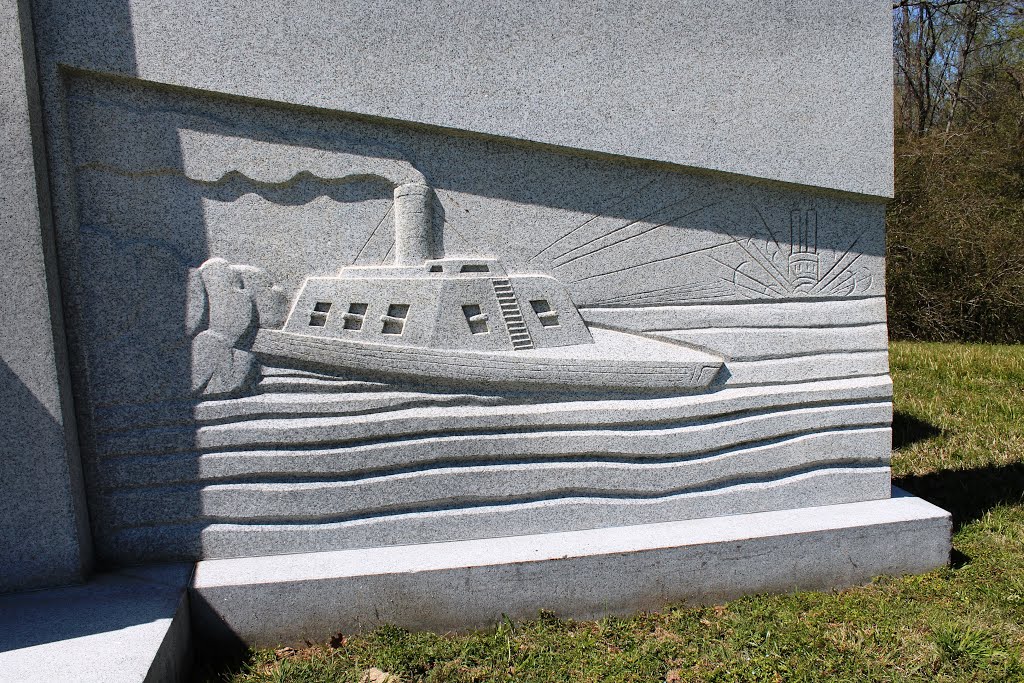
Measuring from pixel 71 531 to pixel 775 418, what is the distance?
327 centimetres

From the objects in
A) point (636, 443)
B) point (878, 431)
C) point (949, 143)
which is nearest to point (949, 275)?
point (949, 143)

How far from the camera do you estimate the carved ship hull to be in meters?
3.13

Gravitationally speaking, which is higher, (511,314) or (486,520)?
(511,314)

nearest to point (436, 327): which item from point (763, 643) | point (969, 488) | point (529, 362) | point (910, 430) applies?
point (529, 362)

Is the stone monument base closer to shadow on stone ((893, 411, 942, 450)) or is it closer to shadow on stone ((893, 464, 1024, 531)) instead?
shadow on stone ((893, 464, 1024, 531))

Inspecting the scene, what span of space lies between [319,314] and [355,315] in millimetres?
157

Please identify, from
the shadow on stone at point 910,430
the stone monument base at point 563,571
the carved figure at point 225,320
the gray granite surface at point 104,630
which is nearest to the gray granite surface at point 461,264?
the carved figure at point 225,320

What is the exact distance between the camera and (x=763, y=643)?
303 centimetres

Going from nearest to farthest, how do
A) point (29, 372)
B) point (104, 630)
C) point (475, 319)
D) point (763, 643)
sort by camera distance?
point (104, 630)
point (29, 372)
point (763, 643)
point (475, 319)

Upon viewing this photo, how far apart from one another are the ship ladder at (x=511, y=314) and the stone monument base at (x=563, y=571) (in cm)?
94

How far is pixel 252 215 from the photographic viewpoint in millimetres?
3072

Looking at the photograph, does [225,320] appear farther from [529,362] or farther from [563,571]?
[563,571]

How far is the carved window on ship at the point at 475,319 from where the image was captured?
3.25m

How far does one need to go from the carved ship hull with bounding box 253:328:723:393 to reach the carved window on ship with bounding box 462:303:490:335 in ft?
0.35
